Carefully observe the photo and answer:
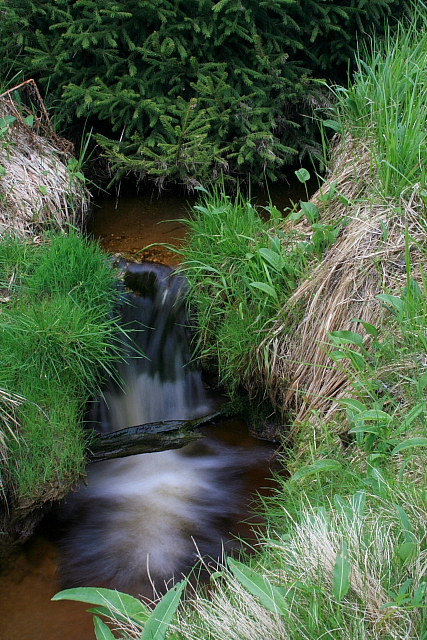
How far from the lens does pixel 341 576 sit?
5.08ft

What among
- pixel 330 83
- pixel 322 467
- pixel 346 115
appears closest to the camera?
pixel 322 467

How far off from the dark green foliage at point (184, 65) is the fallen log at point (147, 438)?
192 cm

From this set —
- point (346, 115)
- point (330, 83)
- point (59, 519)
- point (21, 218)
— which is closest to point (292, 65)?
point (330, 83)

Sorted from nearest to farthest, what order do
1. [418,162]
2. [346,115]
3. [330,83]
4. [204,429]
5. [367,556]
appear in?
[367,556]
[418,162]
[204,429]
[346,115]
[330,83]

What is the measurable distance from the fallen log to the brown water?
0.53 ft

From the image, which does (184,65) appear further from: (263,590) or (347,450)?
(263,590)

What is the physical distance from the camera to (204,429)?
3.80 metres

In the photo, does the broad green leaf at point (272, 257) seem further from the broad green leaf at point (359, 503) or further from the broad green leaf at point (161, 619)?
the broad green leaf at point (161, 619)

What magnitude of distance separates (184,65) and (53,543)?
11.8ft

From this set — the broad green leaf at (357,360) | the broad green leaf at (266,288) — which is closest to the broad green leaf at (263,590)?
the broad green leaf at (357,360)

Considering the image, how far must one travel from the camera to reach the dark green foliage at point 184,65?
14.5ft

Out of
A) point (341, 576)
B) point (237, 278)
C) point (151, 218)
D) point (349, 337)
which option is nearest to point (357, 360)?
point (349, 337)

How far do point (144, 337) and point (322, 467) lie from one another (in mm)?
1946

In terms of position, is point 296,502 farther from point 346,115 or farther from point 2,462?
point 346,115
